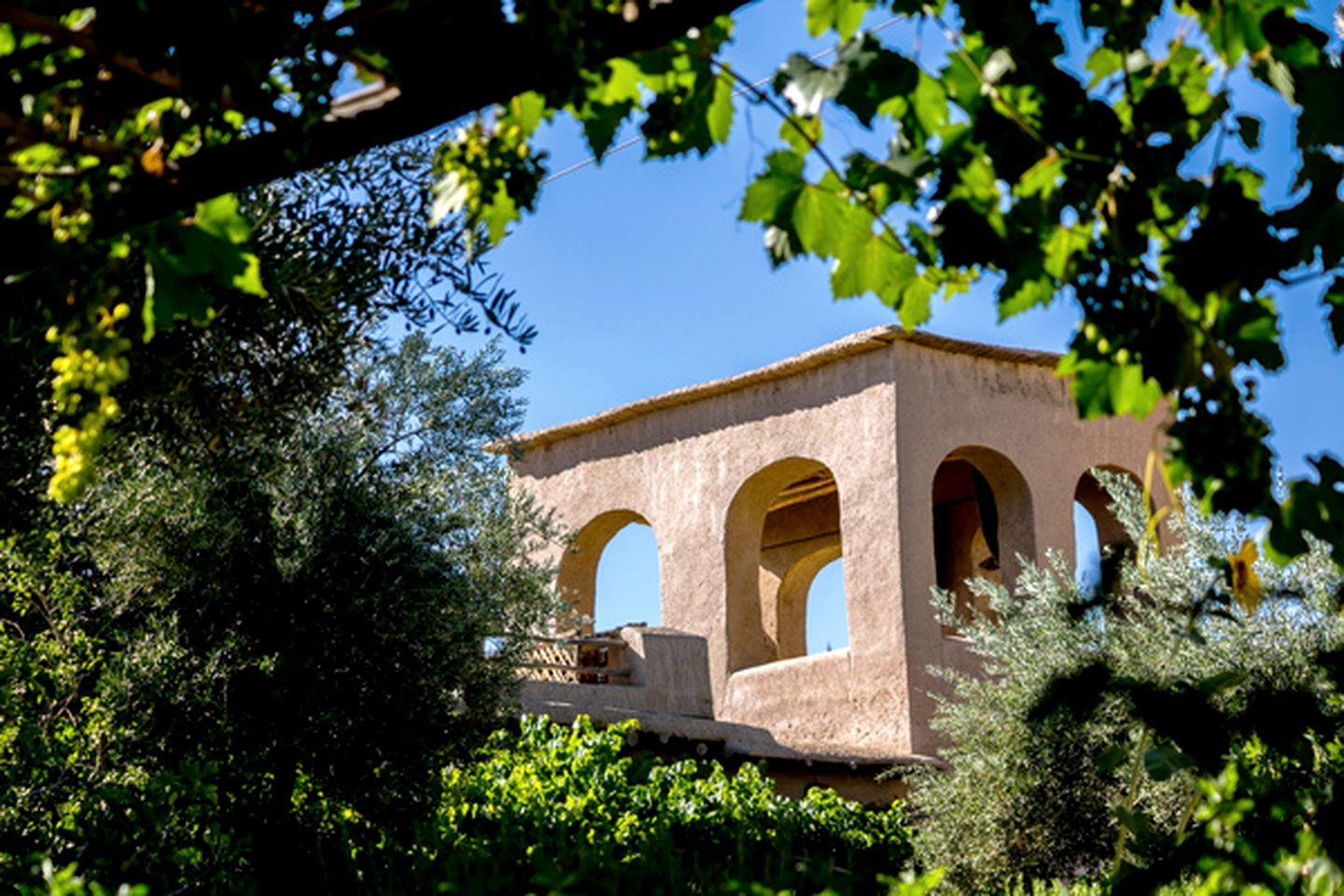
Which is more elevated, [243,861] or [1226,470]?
[1226,470]

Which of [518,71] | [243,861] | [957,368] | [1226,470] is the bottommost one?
[243,861]

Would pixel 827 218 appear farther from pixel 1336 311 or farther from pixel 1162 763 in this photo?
pixel 1162 763

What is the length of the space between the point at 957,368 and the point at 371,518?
847 centimetres

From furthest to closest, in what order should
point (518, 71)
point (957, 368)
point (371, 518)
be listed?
point (957, 368) < point (371, 518) < point (518, 71)

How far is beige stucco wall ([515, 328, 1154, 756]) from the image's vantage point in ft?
48.2

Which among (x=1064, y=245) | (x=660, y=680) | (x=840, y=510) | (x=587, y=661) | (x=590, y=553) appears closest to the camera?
(x=1064, y=245)

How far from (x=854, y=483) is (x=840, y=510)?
952mm

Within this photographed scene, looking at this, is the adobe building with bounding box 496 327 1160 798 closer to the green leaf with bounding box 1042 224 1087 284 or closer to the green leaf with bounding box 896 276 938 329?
the green leaf with bounding box 896 276 938 329

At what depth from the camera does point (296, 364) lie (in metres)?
6.75

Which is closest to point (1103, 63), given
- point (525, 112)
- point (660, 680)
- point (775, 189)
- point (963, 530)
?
point (775, 189)

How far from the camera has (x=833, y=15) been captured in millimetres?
2295

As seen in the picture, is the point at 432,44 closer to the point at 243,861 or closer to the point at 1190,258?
the point at 1190,258

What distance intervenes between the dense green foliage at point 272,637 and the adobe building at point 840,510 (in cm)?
390

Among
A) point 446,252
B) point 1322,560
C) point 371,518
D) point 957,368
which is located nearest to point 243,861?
point 371,518
